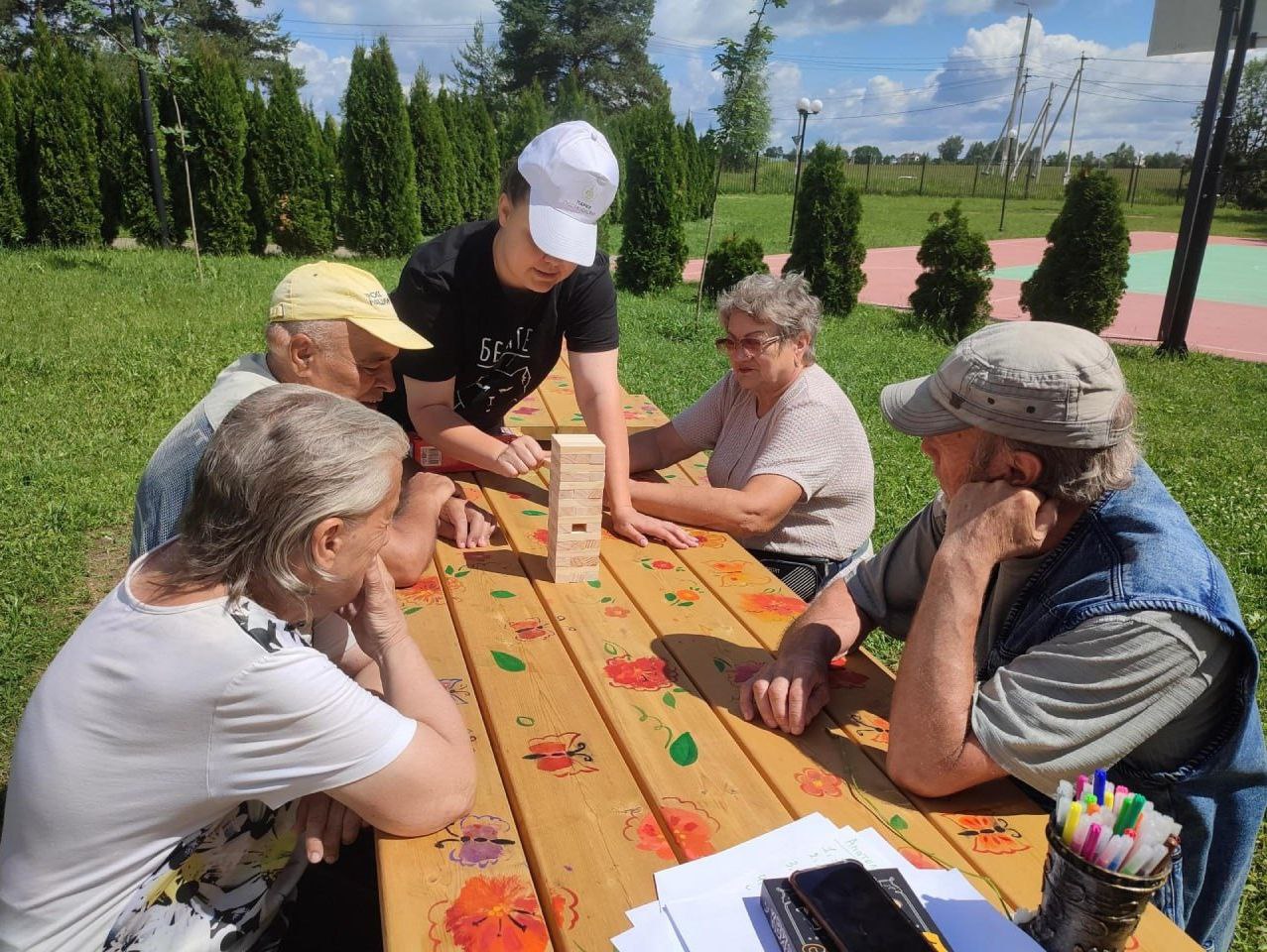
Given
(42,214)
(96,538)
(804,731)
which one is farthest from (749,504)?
(42,214)

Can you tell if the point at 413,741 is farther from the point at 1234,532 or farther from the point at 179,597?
the point at 1234,532

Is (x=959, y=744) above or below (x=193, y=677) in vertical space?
below

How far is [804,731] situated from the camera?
1.56 metres

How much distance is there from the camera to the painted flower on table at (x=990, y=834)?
1268 mm

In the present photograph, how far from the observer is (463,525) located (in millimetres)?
2344

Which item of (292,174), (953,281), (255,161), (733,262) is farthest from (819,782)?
(255,161)

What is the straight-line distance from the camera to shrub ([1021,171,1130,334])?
9359 millimetres

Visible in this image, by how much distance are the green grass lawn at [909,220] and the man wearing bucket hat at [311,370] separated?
670 inches

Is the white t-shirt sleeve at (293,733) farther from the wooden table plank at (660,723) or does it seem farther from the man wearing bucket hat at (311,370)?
the man wearing bucket hat at (311,370)

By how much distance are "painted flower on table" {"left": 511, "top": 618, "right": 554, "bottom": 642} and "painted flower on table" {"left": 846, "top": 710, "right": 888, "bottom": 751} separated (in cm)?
64

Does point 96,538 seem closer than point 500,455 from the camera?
No

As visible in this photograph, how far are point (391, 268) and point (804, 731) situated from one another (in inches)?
504

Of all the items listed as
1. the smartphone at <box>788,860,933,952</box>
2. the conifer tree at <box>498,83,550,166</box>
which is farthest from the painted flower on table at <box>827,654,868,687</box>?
the conifer tree at <box>498,83,550,166</box>

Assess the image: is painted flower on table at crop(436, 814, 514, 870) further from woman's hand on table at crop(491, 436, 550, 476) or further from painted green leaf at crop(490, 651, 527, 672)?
woman's hand on table at crop(491, 436, 550, 476)
